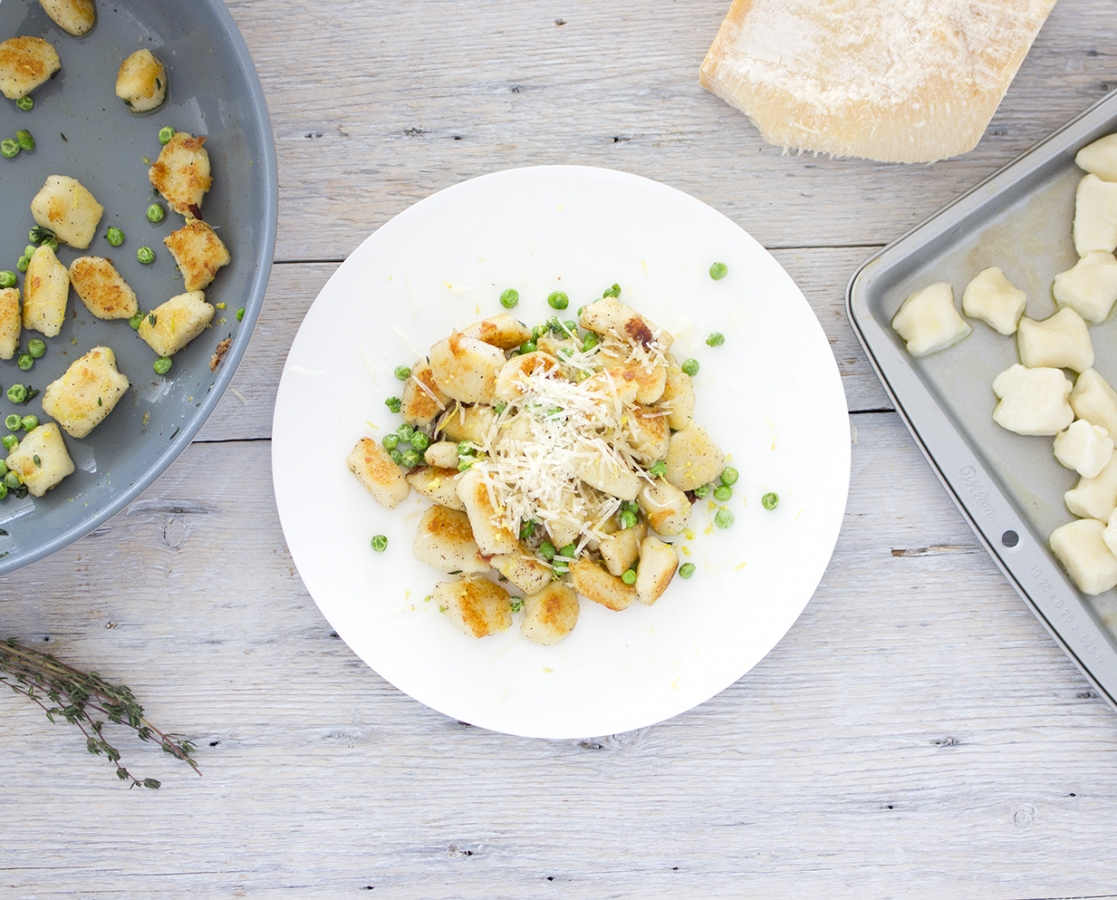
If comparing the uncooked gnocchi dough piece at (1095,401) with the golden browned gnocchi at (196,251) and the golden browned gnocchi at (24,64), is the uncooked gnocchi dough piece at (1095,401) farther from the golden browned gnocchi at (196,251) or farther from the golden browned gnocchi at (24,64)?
the golden browned gnocchi at (24,64)

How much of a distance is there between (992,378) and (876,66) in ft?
3.72

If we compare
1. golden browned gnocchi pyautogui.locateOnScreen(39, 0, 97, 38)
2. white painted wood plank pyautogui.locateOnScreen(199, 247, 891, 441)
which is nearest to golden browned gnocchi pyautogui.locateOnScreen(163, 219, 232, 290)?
white painted wood plank pyautogui.locateOnScreen(199, 247, 891, 441)

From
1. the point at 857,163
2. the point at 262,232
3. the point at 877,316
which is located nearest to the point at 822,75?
the point at 857,163

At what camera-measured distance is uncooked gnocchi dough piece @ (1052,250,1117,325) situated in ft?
8.42

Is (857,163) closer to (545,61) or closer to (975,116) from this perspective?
(975,116)

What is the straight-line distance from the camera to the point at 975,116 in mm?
2531

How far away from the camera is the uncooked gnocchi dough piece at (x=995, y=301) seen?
8.45 ft

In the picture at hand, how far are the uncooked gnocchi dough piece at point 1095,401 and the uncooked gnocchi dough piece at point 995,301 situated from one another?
30 cm

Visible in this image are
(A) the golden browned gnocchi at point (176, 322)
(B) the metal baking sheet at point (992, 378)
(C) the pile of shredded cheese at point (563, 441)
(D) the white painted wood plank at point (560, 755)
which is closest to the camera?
(C) the pile of shredded cheese at point (563, 441)

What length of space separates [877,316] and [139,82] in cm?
254

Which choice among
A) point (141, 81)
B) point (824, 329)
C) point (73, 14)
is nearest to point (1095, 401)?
point (824, 329)

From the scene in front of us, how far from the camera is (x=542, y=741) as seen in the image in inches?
109

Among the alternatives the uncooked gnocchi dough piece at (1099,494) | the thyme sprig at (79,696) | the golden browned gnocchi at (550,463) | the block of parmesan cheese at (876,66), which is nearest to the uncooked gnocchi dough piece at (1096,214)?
the block of parmesan cheese at (876,66)

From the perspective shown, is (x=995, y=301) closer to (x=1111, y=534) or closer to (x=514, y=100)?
(x=1111, y=534)
